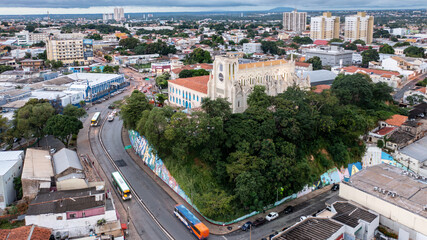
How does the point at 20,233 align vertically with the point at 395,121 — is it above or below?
below

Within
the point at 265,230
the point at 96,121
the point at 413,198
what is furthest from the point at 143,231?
the point at 96,121

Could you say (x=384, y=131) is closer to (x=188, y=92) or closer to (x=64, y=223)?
(x=188, y=92)

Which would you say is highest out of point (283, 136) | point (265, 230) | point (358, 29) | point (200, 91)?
point (358, 29)

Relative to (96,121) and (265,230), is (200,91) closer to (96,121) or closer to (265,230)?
(96,121)

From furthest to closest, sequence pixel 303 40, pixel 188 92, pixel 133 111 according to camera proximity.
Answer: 1. pixel 303 40
2. pixel 188 92
3. pixel 133 111

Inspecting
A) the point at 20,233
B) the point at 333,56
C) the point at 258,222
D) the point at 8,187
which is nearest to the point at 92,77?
the point at 8,187

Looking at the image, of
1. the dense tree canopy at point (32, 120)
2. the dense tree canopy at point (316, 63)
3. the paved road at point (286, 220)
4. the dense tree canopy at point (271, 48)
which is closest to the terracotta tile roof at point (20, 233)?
the paved road at point (286, 220)

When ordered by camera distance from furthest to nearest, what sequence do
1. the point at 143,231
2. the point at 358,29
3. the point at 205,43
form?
1. the point at 358,29
2. the point at 205,43
3. the point at 143,231
